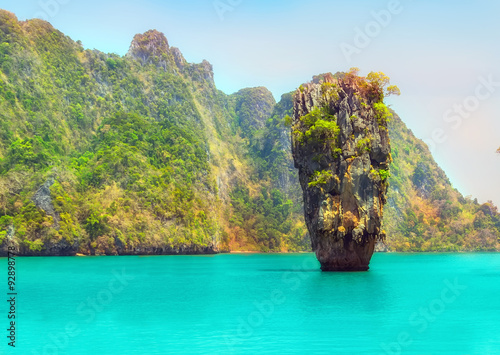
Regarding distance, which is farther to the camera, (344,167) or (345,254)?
(345,254)

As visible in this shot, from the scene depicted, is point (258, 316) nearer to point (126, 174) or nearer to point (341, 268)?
point (341, 268)

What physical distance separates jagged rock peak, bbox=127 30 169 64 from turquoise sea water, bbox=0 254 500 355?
14593 cm

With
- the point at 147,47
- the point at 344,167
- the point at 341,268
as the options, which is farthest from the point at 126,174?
the point at 344,167

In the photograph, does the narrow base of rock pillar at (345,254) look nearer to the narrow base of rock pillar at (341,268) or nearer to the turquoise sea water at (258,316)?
the narrow base of rock pillar at (341,268)

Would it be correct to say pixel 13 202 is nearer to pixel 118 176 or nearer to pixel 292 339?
pixel 118 176

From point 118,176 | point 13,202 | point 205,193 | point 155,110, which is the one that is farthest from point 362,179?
point 155,110

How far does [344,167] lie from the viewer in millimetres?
58156

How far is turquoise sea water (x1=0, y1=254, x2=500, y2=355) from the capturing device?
2689cm

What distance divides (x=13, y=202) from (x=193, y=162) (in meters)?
52.0

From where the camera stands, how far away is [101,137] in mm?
144500

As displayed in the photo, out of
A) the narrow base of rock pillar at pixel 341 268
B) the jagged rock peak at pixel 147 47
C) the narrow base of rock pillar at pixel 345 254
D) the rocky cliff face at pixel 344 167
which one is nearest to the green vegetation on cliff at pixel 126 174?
the jagged rock peak at pixel 147 47

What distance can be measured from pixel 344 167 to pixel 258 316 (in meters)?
26.5

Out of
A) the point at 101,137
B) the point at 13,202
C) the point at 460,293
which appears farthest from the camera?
the point at 101,137

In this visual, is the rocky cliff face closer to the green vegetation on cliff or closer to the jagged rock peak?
the green vegetation on cliff
